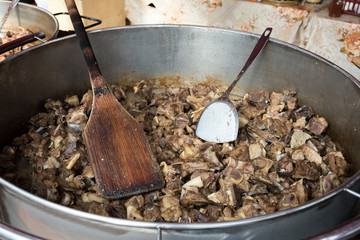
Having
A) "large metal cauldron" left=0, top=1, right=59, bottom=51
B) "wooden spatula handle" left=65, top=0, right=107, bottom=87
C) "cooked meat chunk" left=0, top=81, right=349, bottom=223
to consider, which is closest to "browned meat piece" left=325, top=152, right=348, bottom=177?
"cooked meat chunk" left=0, top=81, right=349, bottom=223

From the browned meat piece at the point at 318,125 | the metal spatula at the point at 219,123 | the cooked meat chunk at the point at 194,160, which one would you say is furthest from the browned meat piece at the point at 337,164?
the metal spatula at the point at 219,123

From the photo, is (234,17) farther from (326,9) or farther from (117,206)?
(117,206)

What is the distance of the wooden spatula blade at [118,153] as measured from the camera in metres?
1.20

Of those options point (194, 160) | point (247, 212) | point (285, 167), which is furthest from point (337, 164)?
point (194, 160)

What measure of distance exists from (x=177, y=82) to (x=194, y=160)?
0.69 m

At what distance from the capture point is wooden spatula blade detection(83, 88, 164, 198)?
1.20 meters

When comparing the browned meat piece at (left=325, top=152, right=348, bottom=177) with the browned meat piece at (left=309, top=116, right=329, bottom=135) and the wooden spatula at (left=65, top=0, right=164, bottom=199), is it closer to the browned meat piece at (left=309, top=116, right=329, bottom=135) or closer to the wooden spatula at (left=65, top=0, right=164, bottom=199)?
the browned meat piece at (left=309, top=116, right=329, bottom=135)

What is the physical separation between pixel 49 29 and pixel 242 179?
1476 millimetres

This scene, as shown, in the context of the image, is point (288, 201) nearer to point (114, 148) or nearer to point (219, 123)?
point (219, 123)

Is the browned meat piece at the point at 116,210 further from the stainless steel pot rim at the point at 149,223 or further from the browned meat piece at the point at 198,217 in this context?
the stainless steel pot rim at the point at 149,223

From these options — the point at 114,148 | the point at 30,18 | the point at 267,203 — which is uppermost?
the point at 30,18

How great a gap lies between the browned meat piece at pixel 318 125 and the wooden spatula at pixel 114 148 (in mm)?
732

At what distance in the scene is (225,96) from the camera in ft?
5.07

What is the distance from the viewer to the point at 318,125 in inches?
59.3
